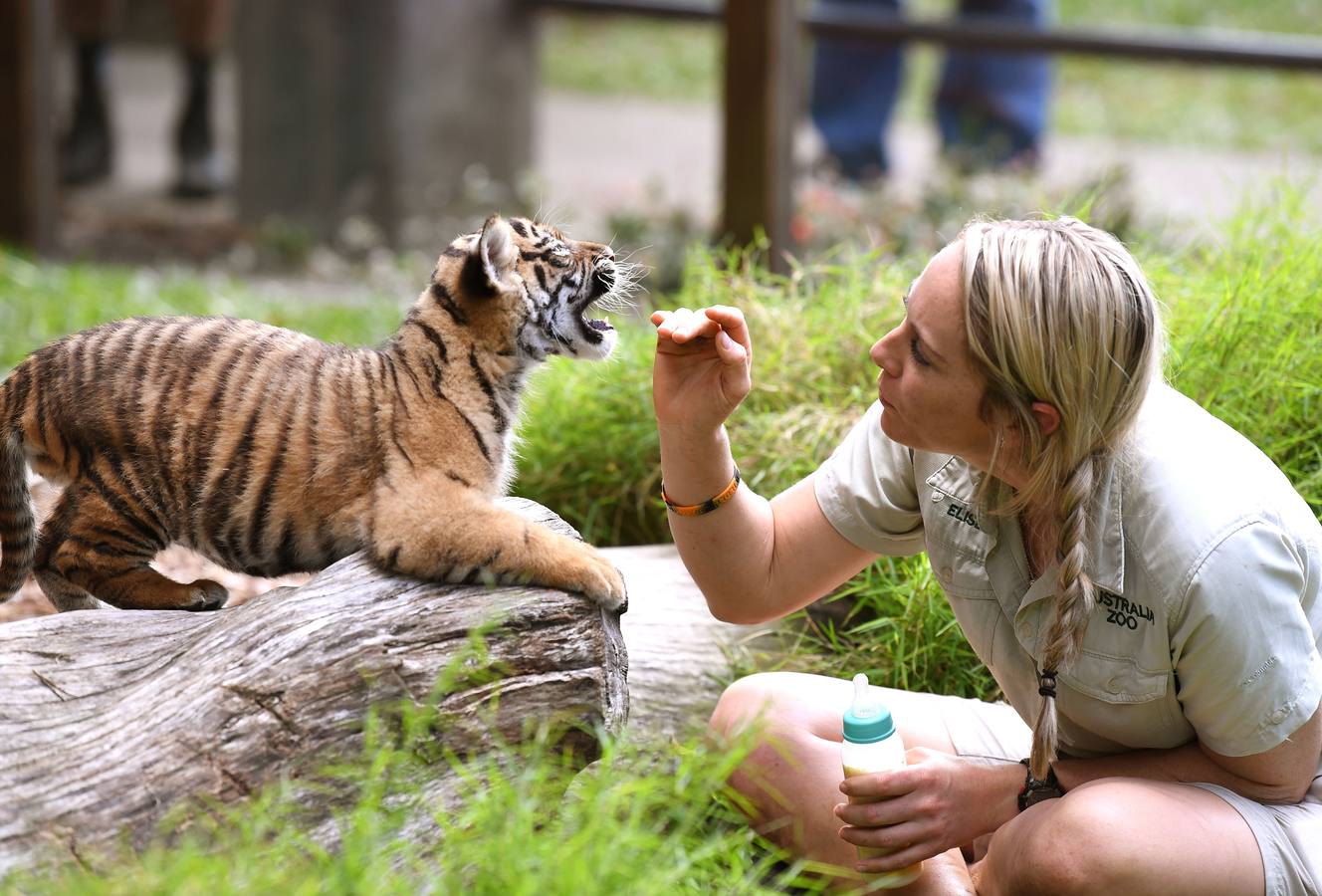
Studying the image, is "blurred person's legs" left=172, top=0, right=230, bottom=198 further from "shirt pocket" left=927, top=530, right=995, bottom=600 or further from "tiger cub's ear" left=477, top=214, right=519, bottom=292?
"shirt pocket" left=927, top=530, right=995, bottom=600

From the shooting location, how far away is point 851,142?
28.6 feet

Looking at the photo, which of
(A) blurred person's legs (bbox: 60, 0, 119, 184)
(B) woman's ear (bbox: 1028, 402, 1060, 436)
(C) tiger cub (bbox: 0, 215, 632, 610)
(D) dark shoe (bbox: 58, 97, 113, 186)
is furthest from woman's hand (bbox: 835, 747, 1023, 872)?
(D) dark shoe (bbox: 58, 97, 113, 186)

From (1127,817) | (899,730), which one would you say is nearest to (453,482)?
(899,730)

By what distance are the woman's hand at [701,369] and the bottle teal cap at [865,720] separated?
508 mm

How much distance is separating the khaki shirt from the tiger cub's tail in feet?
5.50

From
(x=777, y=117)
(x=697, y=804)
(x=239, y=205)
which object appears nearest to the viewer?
(x=697, y=804)

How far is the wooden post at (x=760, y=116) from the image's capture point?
601 cm

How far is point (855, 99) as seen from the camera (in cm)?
870

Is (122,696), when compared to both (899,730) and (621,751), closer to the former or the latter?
(621,751)

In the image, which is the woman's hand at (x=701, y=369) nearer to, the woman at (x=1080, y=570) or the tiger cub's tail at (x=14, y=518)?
the woman at (x=1080, y=570)

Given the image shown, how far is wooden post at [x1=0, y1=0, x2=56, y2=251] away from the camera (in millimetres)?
6926

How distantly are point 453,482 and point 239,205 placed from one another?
651 cm

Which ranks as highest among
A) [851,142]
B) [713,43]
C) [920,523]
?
[713,43]

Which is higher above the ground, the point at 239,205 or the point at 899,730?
the point at 239,205
